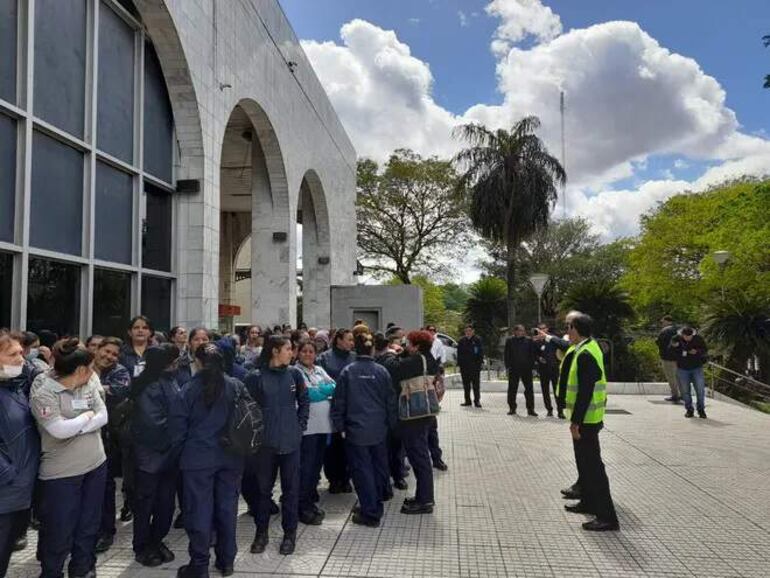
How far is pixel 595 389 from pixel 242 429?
114 inches

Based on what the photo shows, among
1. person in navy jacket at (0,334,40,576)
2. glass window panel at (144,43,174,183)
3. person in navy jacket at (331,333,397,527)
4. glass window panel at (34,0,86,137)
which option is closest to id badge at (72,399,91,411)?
person in navy jacket at (0,334,40,576)

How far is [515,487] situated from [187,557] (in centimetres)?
325

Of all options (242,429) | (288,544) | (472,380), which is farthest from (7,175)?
(472,380)

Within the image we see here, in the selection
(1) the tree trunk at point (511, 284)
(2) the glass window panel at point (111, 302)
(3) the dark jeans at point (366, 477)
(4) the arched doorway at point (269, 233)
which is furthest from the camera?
(1) the tree trunk at point (511, 284)

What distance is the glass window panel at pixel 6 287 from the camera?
6.00 metres

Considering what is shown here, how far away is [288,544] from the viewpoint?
4.16 meters

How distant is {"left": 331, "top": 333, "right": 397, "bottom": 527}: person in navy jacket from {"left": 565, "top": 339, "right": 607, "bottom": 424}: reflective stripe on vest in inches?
60.5

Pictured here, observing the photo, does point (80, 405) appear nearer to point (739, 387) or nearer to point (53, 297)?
point (53, 297)

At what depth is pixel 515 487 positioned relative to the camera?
231 inches

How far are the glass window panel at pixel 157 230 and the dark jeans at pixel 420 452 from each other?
5755mm

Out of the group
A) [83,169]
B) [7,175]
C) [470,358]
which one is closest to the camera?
[7,175]

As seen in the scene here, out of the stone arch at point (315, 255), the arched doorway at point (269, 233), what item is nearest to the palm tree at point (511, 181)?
the stone arch at point (315, 255)

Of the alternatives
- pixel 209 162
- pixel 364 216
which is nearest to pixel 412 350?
pixel 209 162

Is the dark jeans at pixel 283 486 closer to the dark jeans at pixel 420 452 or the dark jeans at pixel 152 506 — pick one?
the dark jeans at pixel 152 506
